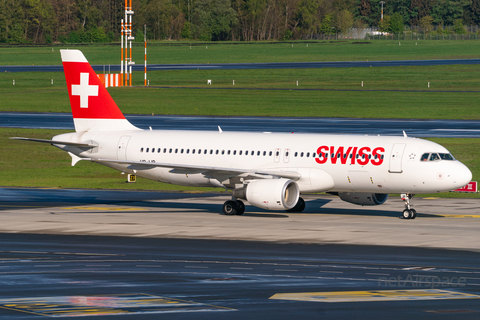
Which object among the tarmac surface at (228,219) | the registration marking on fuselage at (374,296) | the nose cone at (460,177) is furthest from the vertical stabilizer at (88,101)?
the registration marking on fuselage at (374,296)

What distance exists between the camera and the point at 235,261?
27781 millimetres

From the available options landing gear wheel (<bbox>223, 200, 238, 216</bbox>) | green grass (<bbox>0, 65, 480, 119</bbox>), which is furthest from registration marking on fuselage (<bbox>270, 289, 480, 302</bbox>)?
green grass (<bbox>0, 65, 480, 119</bbox>)

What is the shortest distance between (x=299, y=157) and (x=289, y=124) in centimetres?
4480

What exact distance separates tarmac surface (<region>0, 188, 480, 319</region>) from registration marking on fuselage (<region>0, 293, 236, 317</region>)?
0.03 meters

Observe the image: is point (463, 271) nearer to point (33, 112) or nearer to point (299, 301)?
point (299, 301)

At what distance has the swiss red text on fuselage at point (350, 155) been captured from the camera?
39469 millimetres

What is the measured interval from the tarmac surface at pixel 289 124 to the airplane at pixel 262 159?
110ft

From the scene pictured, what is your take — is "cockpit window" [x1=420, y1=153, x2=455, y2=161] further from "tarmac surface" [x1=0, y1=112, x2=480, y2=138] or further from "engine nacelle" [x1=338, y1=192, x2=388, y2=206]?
"tarmac surface" [x1=0, y1=112, x2=480, y2=138]

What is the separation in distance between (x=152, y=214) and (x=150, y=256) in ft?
42.9

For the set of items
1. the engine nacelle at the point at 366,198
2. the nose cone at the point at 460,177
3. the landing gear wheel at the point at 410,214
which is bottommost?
the landing gear wheel at the point at 410,214

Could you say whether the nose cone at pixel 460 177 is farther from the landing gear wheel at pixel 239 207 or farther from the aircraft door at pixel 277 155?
the landing gear wheel at pixel 239 207

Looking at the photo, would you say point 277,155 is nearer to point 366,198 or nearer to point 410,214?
point 366,198

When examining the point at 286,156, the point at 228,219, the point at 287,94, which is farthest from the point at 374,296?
the point at 287,94

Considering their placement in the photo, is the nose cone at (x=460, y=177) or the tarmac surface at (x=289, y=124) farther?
the tarmac surface at (x=289, y=124)
